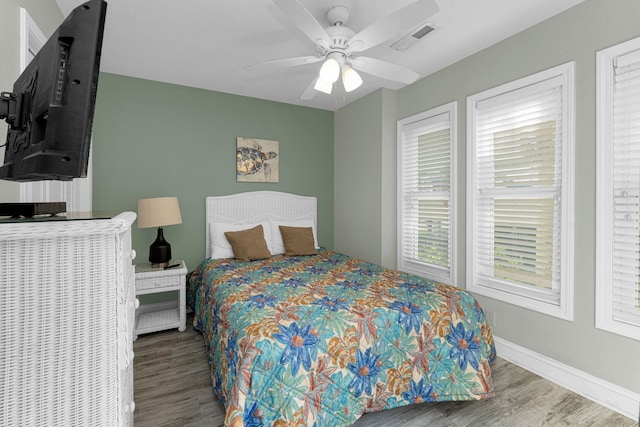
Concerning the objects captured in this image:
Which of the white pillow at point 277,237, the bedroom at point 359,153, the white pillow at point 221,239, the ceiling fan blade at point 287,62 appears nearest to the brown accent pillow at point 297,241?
the white pillow at point 277,237

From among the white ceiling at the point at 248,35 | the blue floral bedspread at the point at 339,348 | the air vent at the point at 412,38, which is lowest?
the blue floral bedspread at the point at 339,348

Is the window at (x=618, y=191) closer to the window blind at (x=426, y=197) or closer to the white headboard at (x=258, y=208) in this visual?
the window blind at (x=426, y=197)

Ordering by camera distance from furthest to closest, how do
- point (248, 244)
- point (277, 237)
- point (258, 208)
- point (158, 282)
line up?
point (258, 208) < point (277, 237) < point (248, 244) < point (158, 282)

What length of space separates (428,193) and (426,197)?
0.18 ft

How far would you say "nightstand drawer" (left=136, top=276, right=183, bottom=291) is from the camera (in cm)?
284

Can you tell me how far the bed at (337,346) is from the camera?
1.48m

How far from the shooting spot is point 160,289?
2.93 metres

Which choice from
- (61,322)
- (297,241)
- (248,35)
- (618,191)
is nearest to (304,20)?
(248,35)

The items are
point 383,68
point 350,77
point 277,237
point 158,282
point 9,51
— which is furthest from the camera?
point 277,237

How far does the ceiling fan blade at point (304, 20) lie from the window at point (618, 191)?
5.96 feet

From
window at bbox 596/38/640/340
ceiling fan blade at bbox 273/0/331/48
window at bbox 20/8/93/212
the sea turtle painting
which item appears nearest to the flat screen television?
ceiling fan blade at bbox 273/0/331/48

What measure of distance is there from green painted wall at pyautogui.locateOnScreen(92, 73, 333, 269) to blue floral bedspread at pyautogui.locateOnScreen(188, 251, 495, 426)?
1664mm

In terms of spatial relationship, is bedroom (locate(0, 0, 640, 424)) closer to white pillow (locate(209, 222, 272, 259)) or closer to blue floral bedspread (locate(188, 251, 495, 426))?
white pillow (locate(209, 222, 272, 259))

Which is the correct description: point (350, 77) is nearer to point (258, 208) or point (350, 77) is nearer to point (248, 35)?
point (248, 35)
